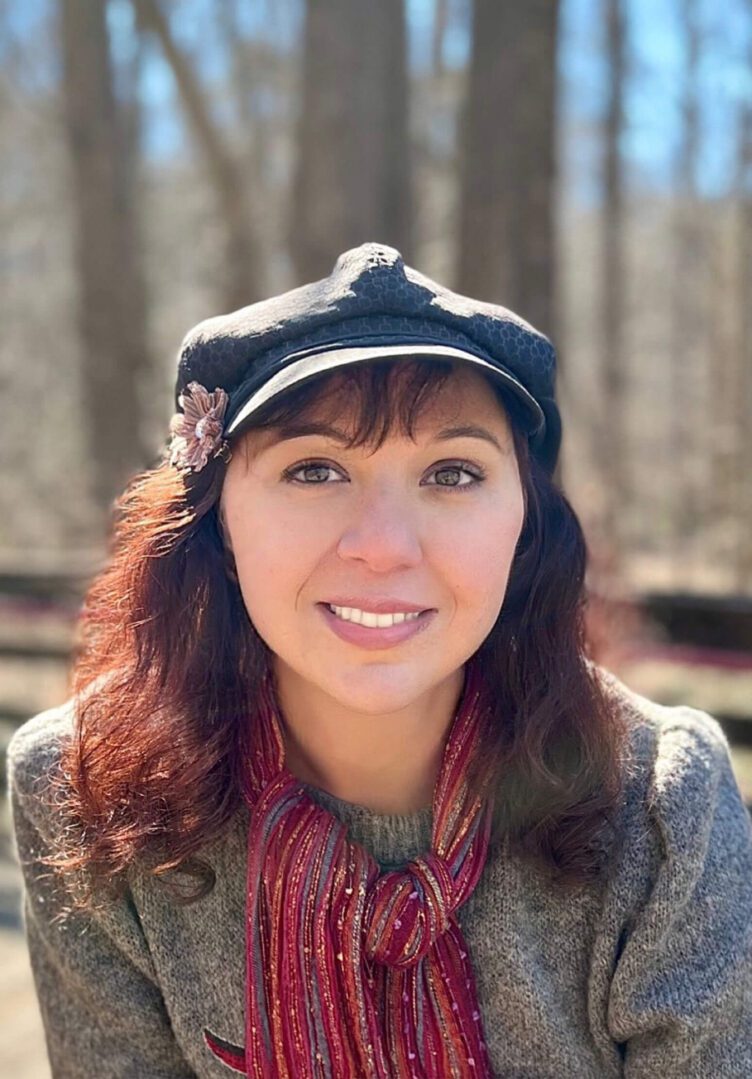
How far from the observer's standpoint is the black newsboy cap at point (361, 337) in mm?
1235

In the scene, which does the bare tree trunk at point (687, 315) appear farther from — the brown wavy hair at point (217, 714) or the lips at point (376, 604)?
the lips at point (376, 604)

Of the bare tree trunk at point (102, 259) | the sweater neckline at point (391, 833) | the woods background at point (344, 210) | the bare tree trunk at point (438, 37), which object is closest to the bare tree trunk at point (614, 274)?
the woods background at point (344, 210)

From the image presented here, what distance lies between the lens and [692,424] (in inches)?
571

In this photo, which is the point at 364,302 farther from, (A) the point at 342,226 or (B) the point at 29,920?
(A) the point at 342,226

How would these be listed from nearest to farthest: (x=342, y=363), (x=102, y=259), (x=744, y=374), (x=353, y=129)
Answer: (x=342, y=363) < (x=353, y=129) < (x=102, y=259) < (x=744, y=374)

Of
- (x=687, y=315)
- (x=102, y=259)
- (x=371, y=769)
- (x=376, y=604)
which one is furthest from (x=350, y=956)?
(x=687, y=315)

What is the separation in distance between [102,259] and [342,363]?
5789mm

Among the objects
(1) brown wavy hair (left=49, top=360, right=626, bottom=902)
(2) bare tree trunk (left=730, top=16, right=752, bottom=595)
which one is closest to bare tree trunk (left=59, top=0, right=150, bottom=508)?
(2) bare tree trunk (left=730, top=16, right=752, bottom=595)

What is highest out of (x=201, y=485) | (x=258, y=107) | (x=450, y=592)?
(x=258, y=107)

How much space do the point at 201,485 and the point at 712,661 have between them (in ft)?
9.73

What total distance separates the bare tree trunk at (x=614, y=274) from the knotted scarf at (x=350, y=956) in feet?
25.8

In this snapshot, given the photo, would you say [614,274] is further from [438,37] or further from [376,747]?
[376,747]

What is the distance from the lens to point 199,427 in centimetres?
134

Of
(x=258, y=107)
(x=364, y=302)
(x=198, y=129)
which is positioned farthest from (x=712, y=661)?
(x=258, y=107)
